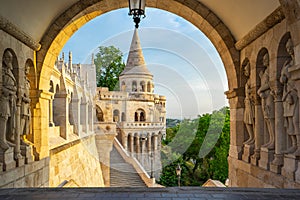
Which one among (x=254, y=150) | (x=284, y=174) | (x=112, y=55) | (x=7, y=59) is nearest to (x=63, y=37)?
(x=7, y=59)

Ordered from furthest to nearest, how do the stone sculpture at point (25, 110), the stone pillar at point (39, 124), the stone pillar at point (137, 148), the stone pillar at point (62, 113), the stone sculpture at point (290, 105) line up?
1. the stone pillar at point (137, 148)
2. the stone pillar at point (62, 113)
3. the stone pillar at point (39, 124)
4. the stone sculpture at point (25, 110)
5. the stone sculpture at point (290, 105)

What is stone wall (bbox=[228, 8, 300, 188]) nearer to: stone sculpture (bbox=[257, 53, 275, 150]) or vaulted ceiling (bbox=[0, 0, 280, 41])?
stone sculpture (bbox=[257, 53, 275, 150])

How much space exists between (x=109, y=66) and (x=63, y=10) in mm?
30398

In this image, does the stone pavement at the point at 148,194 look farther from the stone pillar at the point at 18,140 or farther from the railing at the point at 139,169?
the railing at the point at 139,169

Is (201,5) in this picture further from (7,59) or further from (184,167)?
(184,167)

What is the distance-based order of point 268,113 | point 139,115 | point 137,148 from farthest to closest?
point 139,115 → point 137,148 → point 268,113

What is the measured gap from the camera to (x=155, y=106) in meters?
39.1

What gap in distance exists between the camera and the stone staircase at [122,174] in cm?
1725

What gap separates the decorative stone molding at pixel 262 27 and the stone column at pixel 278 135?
100 cm

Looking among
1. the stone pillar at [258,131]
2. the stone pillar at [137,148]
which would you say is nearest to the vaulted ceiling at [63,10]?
the stone pillar at [258,131]

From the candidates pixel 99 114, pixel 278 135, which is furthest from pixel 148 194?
pixel 99 114

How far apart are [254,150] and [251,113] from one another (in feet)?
2.24

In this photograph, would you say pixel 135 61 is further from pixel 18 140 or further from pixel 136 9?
pixel 136 9

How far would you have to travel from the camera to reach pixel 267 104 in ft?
15.9
